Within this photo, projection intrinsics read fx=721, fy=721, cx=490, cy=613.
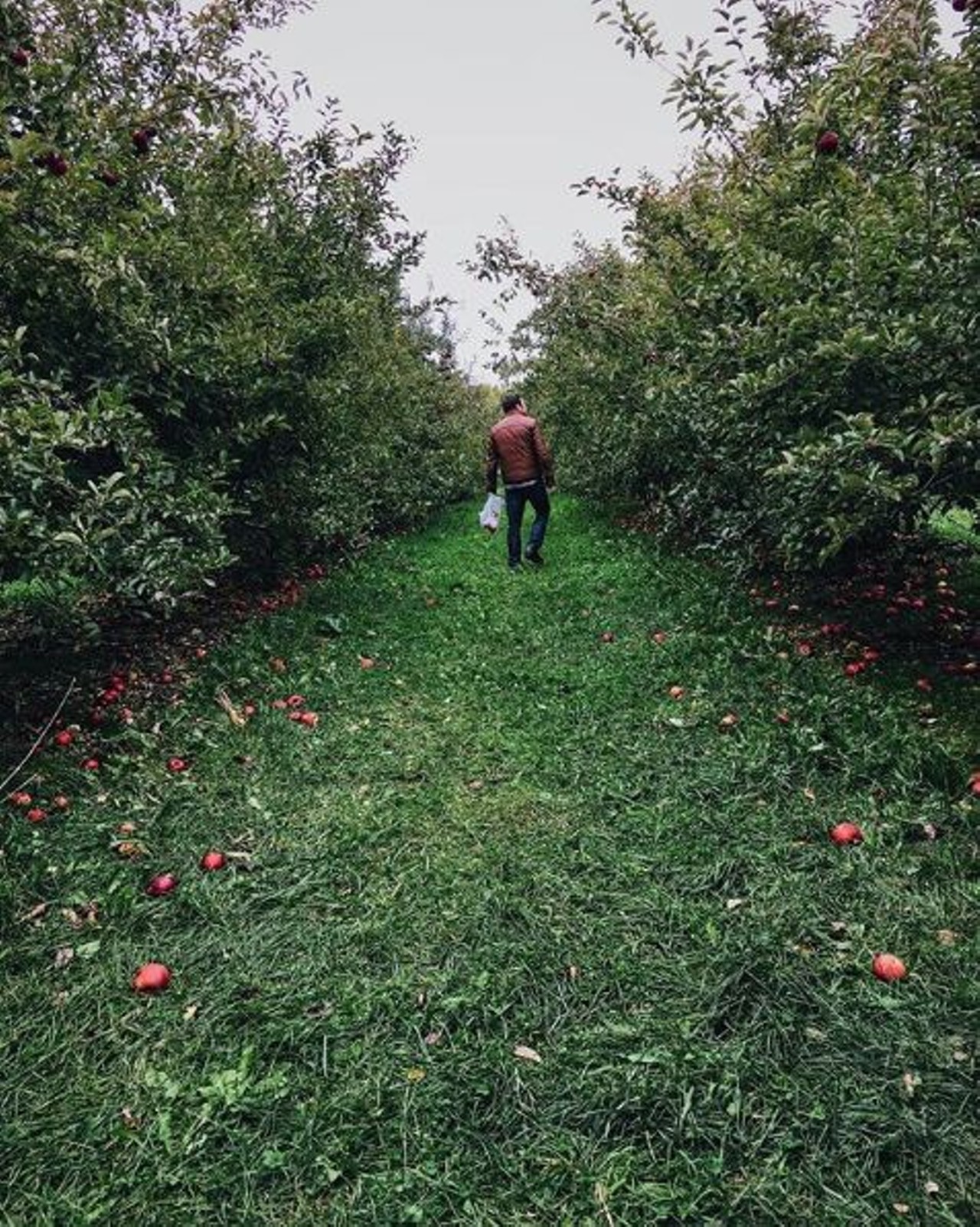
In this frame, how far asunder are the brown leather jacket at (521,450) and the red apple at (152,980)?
6.39 meters

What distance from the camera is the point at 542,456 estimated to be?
26.0 feet

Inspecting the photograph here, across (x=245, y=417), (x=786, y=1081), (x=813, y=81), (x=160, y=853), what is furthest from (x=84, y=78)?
(x=786, y=1081)

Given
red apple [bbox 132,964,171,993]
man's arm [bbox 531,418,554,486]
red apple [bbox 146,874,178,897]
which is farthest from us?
man's arm [bbox 531,418,554,486]

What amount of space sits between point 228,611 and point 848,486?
189 inches

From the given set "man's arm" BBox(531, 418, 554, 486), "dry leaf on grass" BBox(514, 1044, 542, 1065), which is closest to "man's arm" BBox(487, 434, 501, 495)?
"man's arm" BBox(531, 418, 554, 486)

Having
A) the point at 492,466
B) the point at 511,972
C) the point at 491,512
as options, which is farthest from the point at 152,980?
the point at 492,466

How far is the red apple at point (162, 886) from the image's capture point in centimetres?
260

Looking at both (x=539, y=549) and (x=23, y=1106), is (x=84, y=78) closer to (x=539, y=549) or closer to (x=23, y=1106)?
(x=23, y=1106)

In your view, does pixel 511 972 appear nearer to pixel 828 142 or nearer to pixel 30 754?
pixel 30 754

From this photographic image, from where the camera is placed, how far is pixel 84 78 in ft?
11.0

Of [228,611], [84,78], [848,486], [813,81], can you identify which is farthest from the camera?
[228,611]

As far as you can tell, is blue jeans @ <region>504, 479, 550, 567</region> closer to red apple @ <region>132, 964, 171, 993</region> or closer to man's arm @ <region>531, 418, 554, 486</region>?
man's arm @ <region>531, 418, 554, 486</region>

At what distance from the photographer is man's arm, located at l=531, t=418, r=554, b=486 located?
25.7 ft

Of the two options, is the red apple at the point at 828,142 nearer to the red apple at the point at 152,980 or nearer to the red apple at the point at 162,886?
the red apple at the point at 162,886
